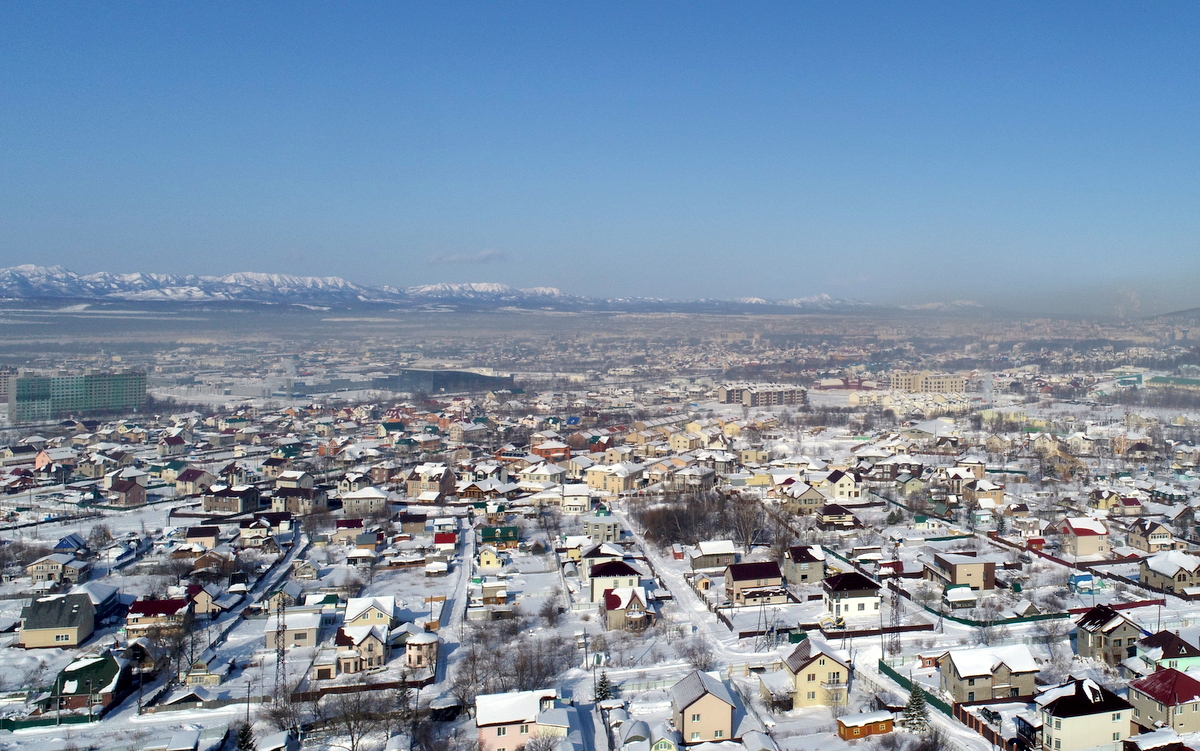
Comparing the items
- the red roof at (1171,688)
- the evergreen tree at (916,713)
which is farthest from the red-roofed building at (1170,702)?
the evergreen tree at (916,713)

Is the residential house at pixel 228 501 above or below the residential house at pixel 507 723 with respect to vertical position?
below

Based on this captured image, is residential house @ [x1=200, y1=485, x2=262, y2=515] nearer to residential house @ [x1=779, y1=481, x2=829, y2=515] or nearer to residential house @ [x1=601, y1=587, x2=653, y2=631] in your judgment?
residential house @ [x1=601, y1=587, x2=653, y2=631]

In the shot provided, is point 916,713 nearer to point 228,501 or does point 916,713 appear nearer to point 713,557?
point 713,557

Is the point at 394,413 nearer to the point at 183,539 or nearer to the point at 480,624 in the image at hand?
the point at 183,539

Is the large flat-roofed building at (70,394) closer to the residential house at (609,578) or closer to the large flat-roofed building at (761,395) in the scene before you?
the large flat-roofed building at (761,395)

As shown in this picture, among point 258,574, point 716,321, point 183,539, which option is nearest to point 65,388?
point 183,539

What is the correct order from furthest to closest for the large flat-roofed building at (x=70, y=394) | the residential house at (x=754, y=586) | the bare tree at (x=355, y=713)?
the large flat-roofed building at (x=70, y=394) < the residential house at (x=754, y=586) < the bare tree at (x=355, y=713)

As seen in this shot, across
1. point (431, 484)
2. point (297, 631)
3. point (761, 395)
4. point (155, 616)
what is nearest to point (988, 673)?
point (297, 631)
